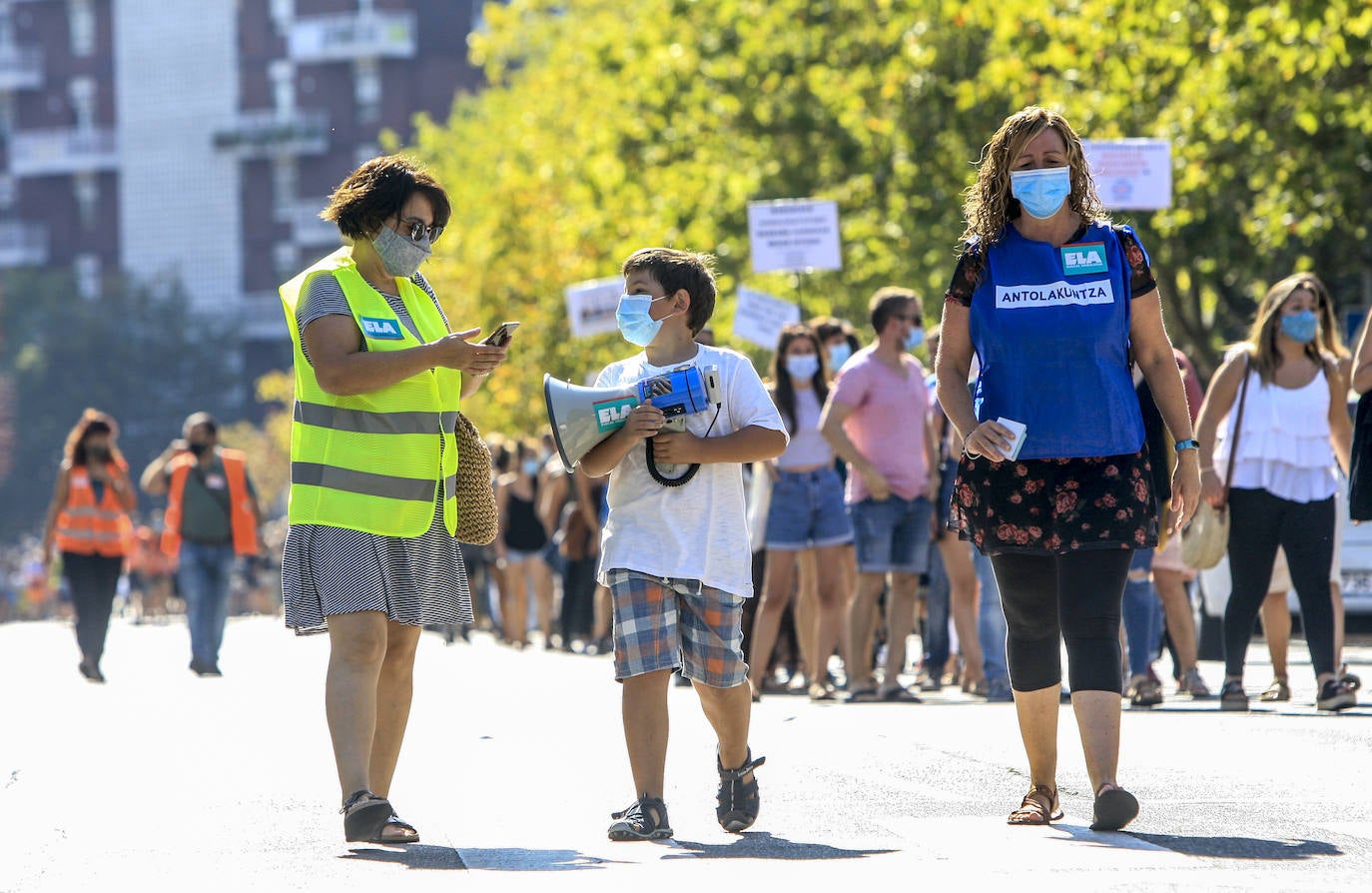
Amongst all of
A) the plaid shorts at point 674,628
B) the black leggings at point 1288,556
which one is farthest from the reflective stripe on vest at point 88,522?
the plaid shorts at point 674,628

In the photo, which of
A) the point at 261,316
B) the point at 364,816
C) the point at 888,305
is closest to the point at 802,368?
the point at 888,305

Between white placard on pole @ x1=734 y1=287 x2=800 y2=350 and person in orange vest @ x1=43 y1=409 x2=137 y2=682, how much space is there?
4.55m

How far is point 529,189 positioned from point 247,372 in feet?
165

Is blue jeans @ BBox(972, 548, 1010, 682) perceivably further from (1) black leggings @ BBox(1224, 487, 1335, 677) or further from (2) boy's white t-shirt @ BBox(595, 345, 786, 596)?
(2) boy's white t-shirt @ BBox(595, 345, 786, 596)

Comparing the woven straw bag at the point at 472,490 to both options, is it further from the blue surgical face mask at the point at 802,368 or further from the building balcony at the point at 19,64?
the building balcony at the point at 19,64

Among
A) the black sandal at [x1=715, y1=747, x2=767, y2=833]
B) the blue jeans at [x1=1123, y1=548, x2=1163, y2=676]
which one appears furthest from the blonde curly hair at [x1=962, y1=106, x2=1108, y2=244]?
the blue jeans at [x1=1123, y1=548, x2=1163, y2=676]

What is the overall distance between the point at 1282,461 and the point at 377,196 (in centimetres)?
500

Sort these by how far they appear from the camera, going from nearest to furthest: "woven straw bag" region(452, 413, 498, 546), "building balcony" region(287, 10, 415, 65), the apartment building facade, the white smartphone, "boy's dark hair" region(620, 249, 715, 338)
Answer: the white smartphone, "boy's dark hair" region(620, 249, 715, 338), "woven straw bag" region(452, 413, 498, 546), "building balcony" region(287, 10, 415, 65), the apartment building facade

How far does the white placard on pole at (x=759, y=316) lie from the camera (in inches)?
675

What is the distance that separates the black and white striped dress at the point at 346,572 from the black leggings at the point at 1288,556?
4803 mm

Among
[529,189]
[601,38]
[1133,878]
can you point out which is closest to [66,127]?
[529,189]

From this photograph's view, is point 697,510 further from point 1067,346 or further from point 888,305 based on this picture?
point 888,305

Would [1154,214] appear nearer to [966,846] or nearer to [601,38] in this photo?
[601,38]

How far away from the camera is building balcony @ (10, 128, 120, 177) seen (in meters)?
91.2
